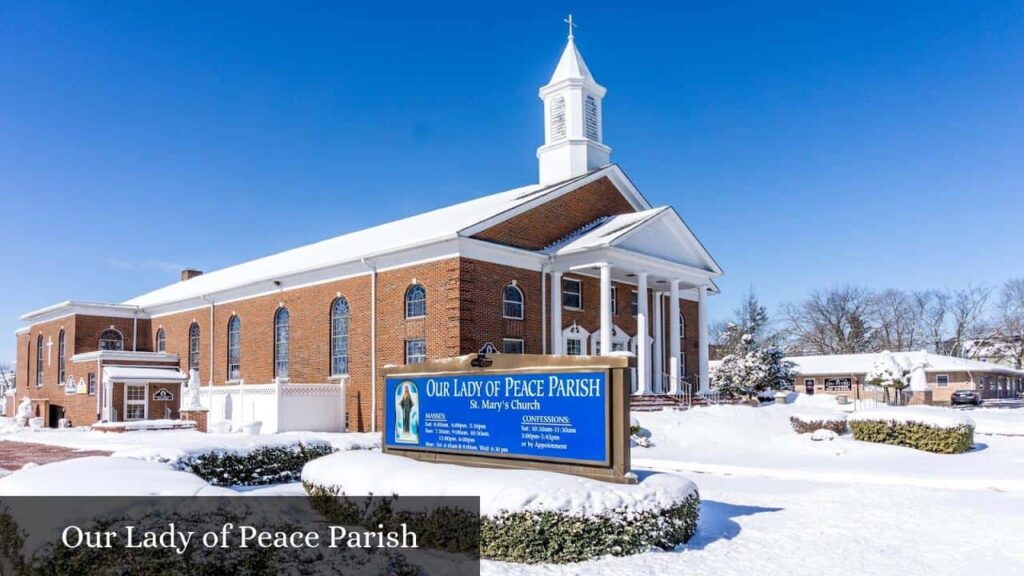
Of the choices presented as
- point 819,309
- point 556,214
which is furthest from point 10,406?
point 819,309

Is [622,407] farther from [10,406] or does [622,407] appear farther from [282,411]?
[10,406]

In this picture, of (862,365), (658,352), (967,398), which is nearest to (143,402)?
(658,352)

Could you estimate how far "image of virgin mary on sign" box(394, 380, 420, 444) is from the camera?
12.5 metres

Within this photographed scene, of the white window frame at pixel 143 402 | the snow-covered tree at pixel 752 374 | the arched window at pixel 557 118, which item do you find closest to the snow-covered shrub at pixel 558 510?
the arched window at pixel 557 118

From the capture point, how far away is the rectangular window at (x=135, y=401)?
104 ft

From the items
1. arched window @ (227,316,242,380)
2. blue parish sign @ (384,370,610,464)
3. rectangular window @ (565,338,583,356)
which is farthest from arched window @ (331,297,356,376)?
blue parish sign @ (384,370,610,464)

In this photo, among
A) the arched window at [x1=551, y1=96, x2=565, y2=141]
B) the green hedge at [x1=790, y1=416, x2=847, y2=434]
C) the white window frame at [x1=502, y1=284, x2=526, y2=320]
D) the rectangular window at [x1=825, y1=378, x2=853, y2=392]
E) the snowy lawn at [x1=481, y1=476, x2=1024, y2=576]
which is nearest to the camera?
the snowy lawn at [x1=481, y1=476, x2=1024, y2=576]

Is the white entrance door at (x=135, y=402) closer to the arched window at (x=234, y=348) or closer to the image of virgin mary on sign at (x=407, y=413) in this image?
the arched window at (x=234, y=348)

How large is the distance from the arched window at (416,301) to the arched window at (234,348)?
39.1 ft

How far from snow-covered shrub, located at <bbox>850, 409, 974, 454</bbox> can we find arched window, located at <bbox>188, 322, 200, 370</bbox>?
29.4 m

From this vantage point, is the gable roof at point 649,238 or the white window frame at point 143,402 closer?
the gable roof at point 649,238

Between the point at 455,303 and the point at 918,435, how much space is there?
531 inches

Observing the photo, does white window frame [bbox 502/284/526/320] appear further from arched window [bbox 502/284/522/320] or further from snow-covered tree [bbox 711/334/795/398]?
snow-covered tree [bbox 711/334/795/398]

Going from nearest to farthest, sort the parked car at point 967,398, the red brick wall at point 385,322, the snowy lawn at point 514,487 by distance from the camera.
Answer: the snowy lawn at point 514,487 < the red brick wall at point 385,322 < the parked car at point 967,398
